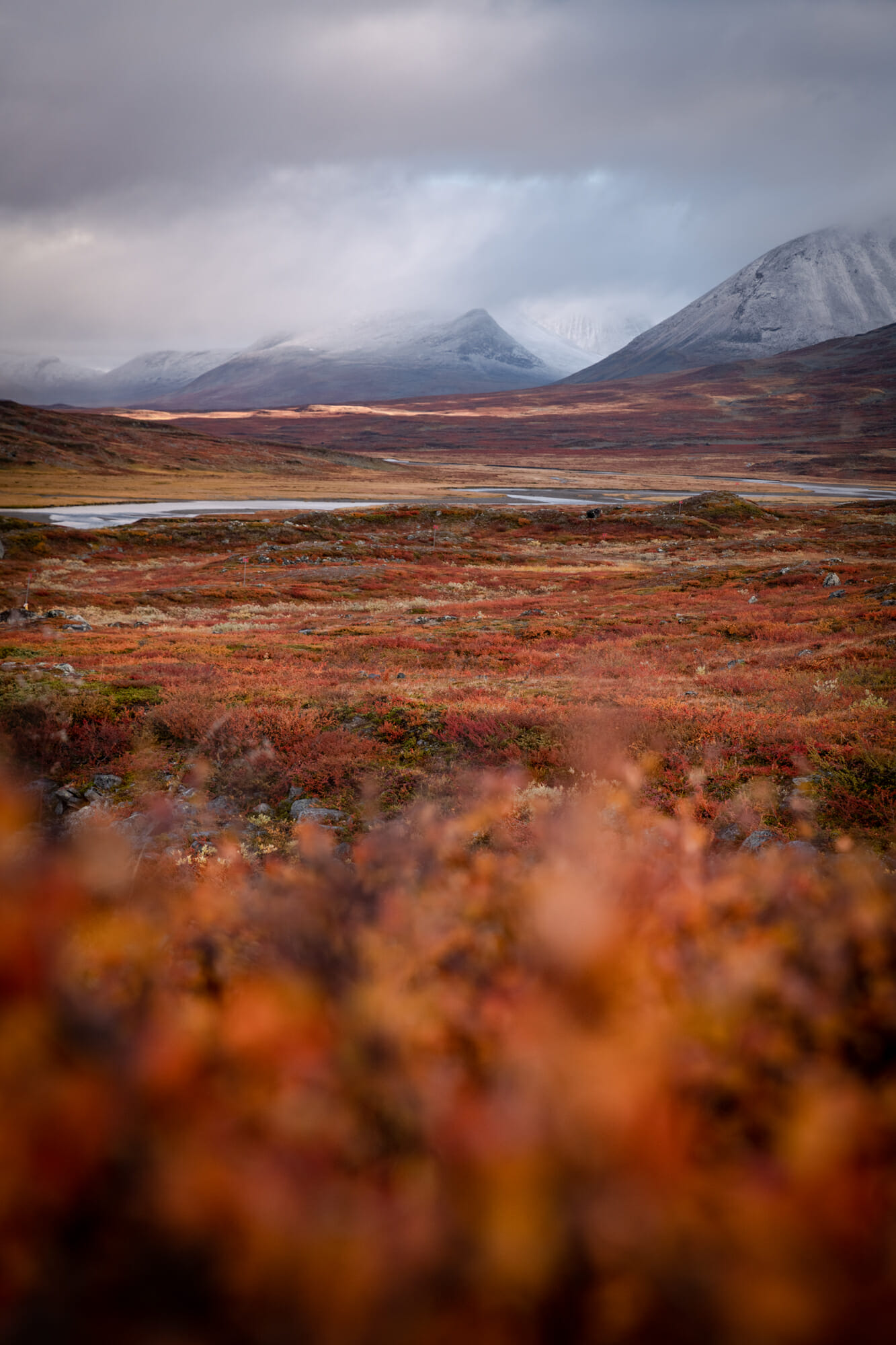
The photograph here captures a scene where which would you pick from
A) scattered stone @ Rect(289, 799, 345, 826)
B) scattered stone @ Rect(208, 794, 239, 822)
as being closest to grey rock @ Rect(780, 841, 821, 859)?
scattered stone @ Rect(289, 799, 345, 826)

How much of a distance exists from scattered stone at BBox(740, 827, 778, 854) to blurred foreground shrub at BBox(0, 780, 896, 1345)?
4.01 metres

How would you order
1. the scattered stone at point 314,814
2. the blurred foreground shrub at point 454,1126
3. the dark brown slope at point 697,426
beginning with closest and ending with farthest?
the blurred foreground shrub at point 454,1126
the scattered stone at point 314,814
the dark brown slope at point 697,426

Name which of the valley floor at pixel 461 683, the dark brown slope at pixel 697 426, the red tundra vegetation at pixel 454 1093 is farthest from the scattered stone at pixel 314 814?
the dark brown slope at pixel 697 426

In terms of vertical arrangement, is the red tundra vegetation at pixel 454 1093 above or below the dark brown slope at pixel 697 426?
below

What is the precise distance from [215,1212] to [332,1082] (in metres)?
0.44

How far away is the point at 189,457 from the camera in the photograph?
113m

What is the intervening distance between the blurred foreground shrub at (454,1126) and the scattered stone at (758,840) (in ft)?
13.2

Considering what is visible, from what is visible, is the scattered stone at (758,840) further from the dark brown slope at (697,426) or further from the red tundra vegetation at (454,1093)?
the dark brown slope at (697,426)

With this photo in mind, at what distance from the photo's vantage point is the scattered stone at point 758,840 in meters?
6.79

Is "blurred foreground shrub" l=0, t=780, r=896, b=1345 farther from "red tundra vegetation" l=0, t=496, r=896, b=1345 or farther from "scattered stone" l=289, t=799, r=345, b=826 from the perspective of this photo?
"scattered stone" l=289, t=799, r=345, b=826

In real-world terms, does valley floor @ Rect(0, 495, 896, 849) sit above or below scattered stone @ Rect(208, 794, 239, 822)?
above

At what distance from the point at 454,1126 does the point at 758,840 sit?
6.12m

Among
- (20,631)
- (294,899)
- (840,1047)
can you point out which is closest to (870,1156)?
(840,1047)

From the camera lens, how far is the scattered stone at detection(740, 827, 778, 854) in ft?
22.3
